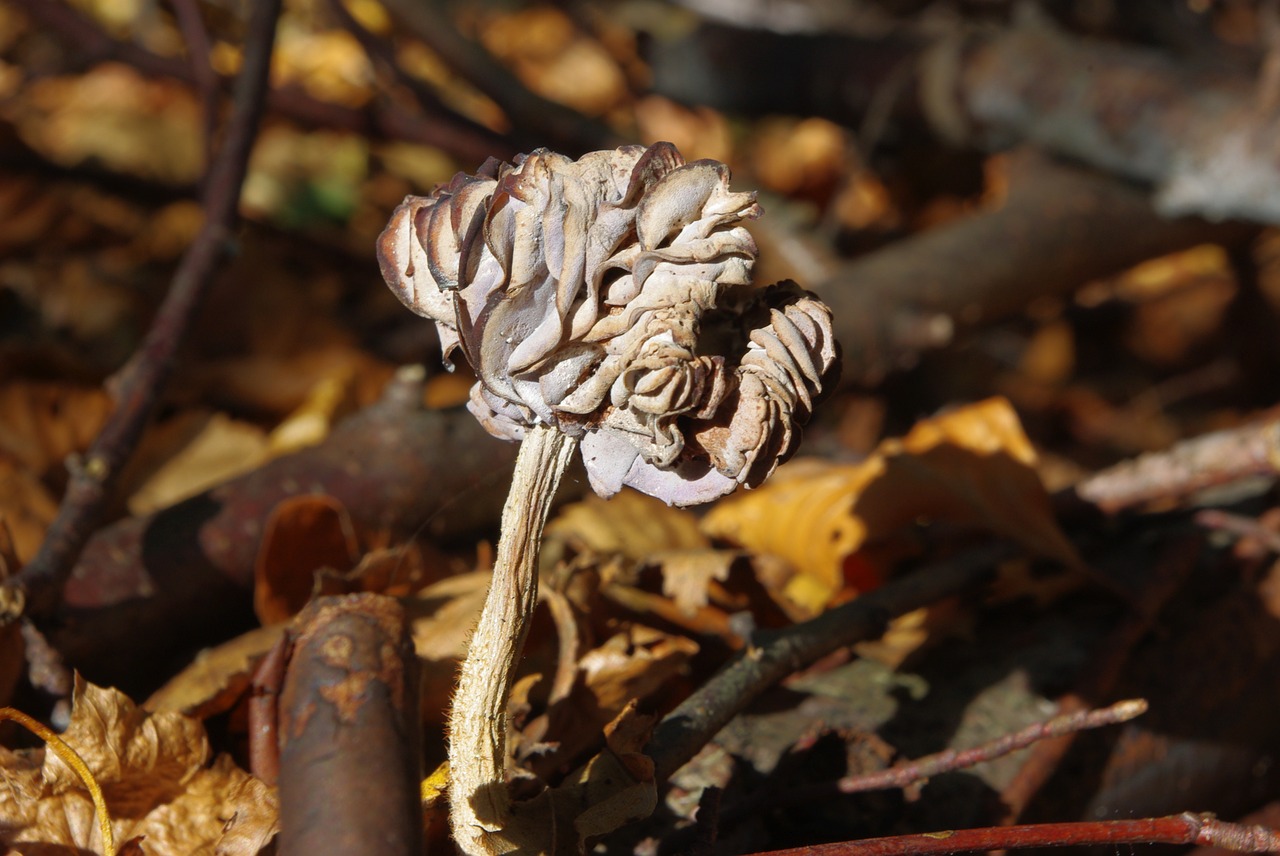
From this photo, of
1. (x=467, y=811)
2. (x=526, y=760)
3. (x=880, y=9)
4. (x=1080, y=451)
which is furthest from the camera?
(x=880, y=9)

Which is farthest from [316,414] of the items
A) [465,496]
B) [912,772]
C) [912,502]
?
[912,772]

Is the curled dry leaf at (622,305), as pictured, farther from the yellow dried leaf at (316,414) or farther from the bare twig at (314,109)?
the bare twig at (314,109)

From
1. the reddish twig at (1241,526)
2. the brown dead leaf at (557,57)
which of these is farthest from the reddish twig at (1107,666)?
the brown dead leaf at (557,57)

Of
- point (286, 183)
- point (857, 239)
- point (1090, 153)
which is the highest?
point (286, 183)

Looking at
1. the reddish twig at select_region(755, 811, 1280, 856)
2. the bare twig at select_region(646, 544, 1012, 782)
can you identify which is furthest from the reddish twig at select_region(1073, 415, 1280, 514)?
the reddish twig at select_region(755, 811, 1280, 856)

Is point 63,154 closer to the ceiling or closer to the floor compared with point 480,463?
closer to the ceiling

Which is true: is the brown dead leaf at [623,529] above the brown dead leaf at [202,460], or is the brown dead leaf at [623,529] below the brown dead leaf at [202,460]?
below

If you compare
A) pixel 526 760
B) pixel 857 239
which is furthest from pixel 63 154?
pixel 526 760

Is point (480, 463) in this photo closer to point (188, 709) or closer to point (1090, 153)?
point (188, 709)
